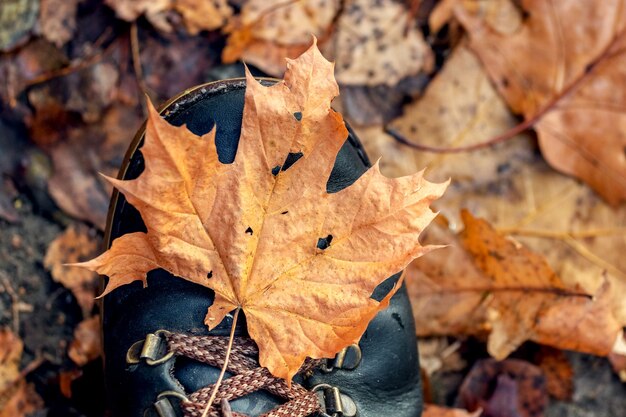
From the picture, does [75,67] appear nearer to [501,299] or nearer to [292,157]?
[292,157]

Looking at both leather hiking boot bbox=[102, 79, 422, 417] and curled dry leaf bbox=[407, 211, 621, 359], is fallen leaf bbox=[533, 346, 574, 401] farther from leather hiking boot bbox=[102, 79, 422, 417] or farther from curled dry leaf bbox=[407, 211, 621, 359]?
leather hiking boot bbox=[102, 79, 422, 417]

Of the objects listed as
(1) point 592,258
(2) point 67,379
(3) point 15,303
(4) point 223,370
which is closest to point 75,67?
(3) point 15,303

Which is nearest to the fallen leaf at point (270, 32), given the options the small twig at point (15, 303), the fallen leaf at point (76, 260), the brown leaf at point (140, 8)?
the brown leaf at point (140, 8)

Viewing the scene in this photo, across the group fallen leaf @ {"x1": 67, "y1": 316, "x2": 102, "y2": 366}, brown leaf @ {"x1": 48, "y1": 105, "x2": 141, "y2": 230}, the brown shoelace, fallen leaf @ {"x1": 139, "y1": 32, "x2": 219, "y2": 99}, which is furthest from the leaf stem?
fallen leaf @ {"x1": 139, "y1": 32, "x2": 219, "y2": 99}

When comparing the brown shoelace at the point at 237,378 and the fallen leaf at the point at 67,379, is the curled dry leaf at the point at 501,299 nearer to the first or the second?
the brown shoelace at the point at 237,378

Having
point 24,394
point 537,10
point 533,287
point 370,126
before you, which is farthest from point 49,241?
point 537,10
